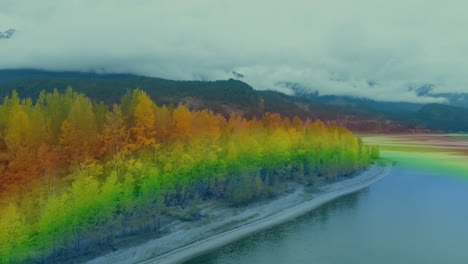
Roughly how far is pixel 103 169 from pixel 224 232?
20.5 meters

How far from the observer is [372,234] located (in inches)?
2274

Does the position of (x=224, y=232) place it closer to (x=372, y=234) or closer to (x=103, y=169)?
(x=103, y=169)

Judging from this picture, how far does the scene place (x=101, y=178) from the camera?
2015 inches

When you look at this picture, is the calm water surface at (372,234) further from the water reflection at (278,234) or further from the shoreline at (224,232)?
the shoreline at (224,232)

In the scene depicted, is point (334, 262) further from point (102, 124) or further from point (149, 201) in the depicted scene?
point (102, 124)

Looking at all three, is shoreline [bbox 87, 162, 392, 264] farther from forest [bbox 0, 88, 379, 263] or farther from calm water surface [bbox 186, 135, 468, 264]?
forest [bbox 0, 88, 379, 263]

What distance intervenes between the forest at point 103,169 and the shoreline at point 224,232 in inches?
138

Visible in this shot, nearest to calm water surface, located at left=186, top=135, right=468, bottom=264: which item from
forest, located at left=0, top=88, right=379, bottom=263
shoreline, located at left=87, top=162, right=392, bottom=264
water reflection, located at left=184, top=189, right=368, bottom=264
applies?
water reflection, located at left=184, top=189, right=368, bottom=264

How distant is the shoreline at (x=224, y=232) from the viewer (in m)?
45.2

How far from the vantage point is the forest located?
3988 centimetres

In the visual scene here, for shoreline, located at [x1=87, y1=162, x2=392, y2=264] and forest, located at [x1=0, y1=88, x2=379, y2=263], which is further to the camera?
shoreline, located at [x1=87, y1=162, x2=392, y2=264]

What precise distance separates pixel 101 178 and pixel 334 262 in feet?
109

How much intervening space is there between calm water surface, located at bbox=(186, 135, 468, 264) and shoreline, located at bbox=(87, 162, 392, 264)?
2078mm

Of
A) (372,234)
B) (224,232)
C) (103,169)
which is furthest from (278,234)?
(103,169)
